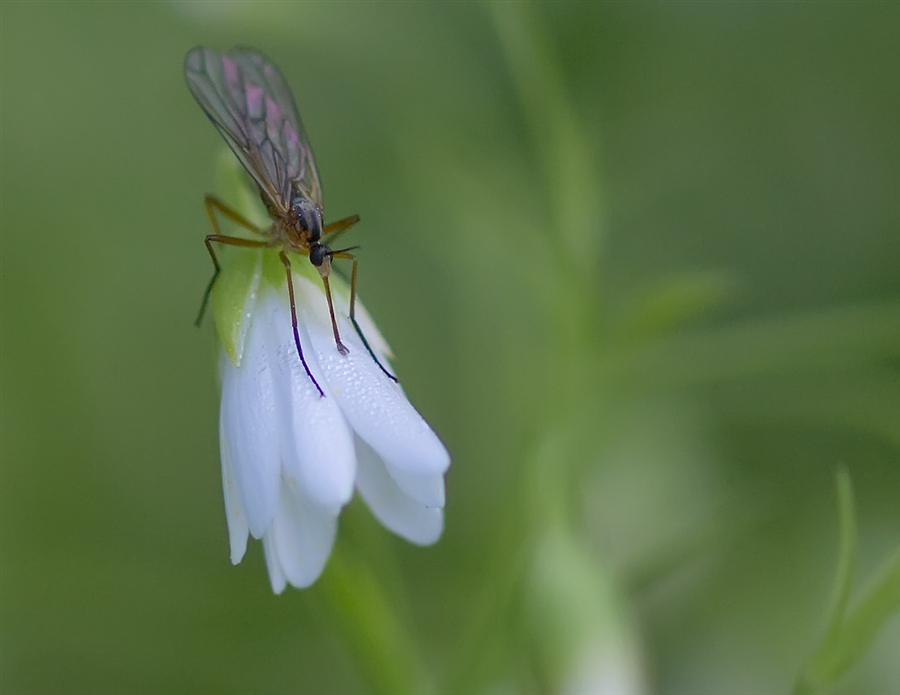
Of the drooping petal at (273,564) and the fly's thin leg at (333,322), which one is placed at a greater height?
the fly's thin leg at (333,322)

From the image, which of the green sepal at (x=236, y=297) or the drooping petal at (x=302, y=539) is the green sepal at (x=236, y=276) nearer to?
the green sepal at (x=236, y=297)

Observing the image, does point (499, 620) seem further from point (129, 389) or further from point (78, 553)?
point (129, 389)

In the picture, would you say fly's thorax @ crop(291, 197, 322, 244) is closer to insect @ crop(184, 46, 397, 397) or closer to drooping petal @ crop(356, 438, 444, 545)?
insect @ crop(184, 46, 397, 397)

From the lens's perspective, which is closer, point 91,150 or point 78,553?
point 78,553

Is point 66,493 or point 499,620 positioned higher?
point 66,493

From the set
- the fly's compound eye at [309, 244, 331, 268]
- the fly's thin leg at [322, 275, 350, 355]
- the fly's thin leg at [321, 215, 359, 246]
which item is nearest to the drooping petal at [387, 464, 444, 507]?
the fly's thin leg at [322, 275, 350, 355]

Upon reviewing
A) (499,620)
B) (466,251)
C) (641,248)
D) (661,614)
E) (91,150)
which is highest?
(91,150)

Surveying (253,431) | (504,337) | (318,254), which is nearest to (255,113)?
(318,254)

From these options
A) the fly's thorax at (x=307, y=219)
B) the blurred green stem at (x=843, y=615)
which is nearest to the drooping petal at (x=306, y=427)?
the fly's thorax at (x=307, y=219)

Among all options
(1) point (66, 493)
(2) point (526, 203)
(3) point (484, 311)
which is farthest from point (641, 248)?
(1) point (66, 493)
